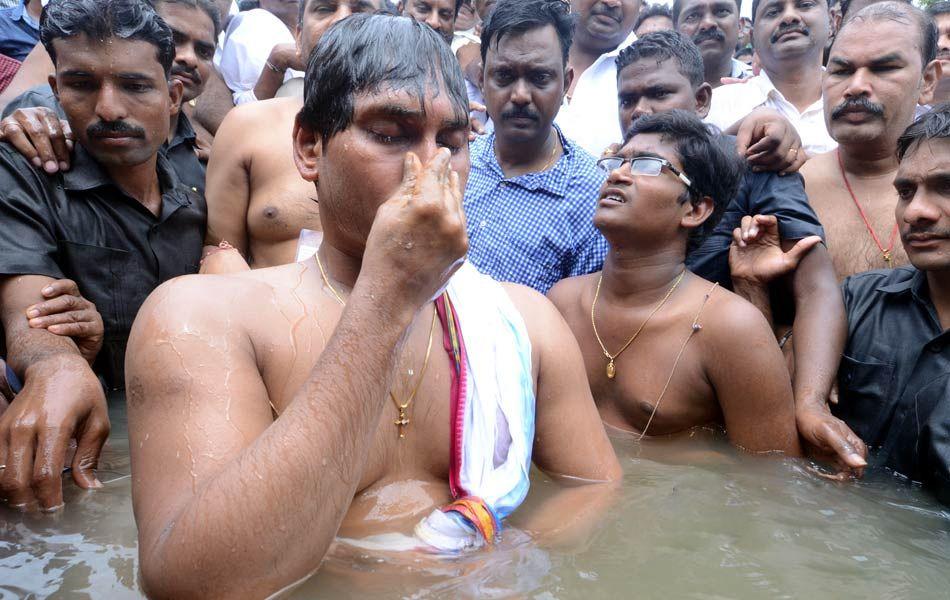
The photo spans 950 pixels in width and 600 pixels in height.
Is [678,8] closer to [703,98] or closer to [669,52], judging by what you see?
[703,98]

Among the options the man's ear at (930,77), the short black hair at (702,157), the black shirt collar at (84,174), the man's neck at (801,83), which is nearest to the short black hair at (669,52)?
the short black hair at (702,157)

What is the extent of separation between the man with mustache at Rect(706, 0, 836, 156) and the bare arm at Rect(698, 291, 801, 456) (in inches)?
94.0

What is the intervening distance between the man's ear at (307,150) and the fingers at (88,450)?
1.14 metres

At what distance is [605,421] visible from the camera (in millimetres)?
3674

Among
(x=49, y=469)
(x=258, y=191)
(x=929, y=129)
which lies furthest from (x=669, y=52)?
(x=49, y=469)

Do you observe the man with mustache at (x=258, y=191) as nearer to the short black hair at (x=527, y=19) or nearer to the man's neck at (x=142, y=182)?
the man's neck at (x=142, y=182)

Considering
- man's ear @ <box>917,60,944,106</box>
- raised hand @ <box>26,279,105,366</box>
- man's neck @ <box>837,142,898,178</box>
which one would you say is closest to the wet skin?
raised hand @ <box>26,279,105,366</box>

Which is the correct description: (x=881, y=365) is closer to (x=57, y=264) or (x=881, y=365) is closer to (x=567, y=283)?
(x=567, y=283)

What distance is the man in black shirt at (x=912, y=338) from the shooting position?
10.3 feet

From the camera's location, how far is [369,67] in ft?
6.77

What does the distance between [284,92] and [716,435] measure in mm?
3191

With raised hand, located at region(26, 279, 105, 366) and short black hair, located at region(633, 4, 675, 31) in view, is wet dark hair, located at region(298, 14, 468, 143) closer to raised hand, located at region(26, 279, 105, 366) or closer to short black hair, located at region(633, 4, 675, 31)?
raised hand, located at region(26, 279, 105, 366)

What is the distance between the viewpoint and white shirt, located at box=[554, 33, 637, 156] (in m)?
5.53

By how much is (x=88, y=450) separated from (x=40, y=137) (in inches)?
52.5
